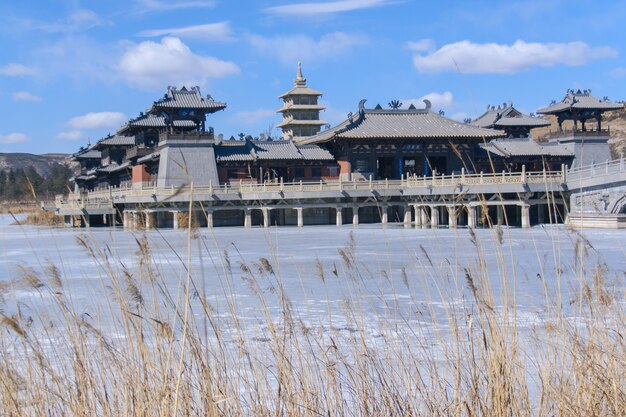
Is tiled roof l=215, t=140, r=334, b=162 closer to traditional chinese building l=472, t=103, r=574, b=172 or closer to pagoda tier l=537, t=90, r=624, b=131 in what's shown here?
traditional chinese building l=472, t=103, r=574, b=172

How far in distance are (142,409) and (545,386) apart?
180 centimetres

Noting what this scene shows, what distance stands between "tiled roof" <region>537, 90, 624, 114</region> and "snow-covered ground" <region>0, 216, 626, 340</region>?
50.4 ft

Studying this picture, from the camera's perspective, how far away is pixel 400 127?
33.4 m

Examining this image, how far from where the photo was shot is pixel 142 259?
320cm

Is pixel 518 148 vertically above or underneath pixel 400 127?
underneath

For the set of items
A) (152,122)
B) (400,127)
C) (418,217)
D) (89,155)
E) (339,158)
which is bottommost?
(418,217)

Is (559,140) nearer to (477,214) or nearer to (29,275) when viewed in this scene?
(477,214)

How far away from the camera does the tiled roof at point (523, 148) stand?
34750 millimetres

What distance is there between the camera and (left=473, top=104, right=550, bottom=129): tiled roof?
37844 millimetres

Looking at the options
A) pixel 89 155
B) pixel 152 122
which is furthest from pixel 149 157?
pixel 89 155

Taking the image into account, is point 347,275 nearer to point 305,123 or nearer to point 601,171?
point 601,171

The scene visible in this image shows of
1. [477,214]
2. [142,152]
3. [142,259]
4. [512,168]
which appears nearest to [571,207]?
[477,214]

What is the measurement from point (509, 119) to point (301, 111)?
16659mm

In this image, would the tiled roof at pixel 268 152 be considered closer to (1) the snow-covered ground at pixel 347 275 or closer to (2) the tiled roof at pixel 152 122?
(2) the tiled roof at pixel 152 122
